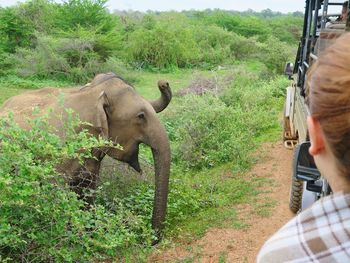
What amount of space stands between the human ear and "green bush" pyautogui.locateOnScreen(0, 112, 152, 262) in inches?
97.5

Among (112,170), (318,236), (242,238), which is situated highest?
(318,236)

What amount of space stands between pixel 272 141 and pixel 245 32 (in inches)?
1708

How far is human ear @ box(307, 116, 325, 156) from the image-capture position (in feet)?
3.91

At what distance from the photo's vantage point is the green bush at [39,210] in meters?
3.41

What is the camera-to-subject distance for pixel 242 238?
18.1ft

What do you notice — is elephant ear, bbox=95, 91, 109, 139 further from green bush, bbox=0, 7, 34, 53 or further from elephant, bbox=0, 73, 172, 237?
green bush, bbox=0, 7, 34, 53

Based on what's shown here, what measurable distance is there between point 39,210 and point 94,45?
25332mm

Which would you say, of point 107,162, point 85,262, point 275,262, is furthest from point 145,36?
point 275,262

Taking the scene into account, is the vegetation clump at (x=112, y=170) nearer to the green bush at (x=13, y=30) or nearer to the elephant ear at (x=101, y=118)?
the elephant ear at (x=101, y=118)

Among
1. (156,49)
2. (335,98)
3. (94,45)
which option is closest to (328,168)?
(335,98)

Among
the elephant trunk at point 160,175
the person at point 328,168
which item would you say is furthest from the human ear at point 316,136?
the elephant trunk at point 160,175

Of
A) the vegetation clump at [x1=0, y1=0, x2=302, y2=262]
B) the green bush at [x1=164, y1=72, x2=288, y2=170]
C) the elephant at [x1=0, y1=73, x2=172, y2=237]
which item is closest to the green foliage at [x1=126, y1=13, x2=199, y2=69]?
the vegetation clump at [x1=0, y1=0, x2=302, y2=262]

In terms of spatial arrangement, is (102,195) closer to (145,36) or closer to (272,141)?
(272,141)

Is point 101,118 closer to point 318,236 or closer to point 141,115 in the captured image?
point 141,115
